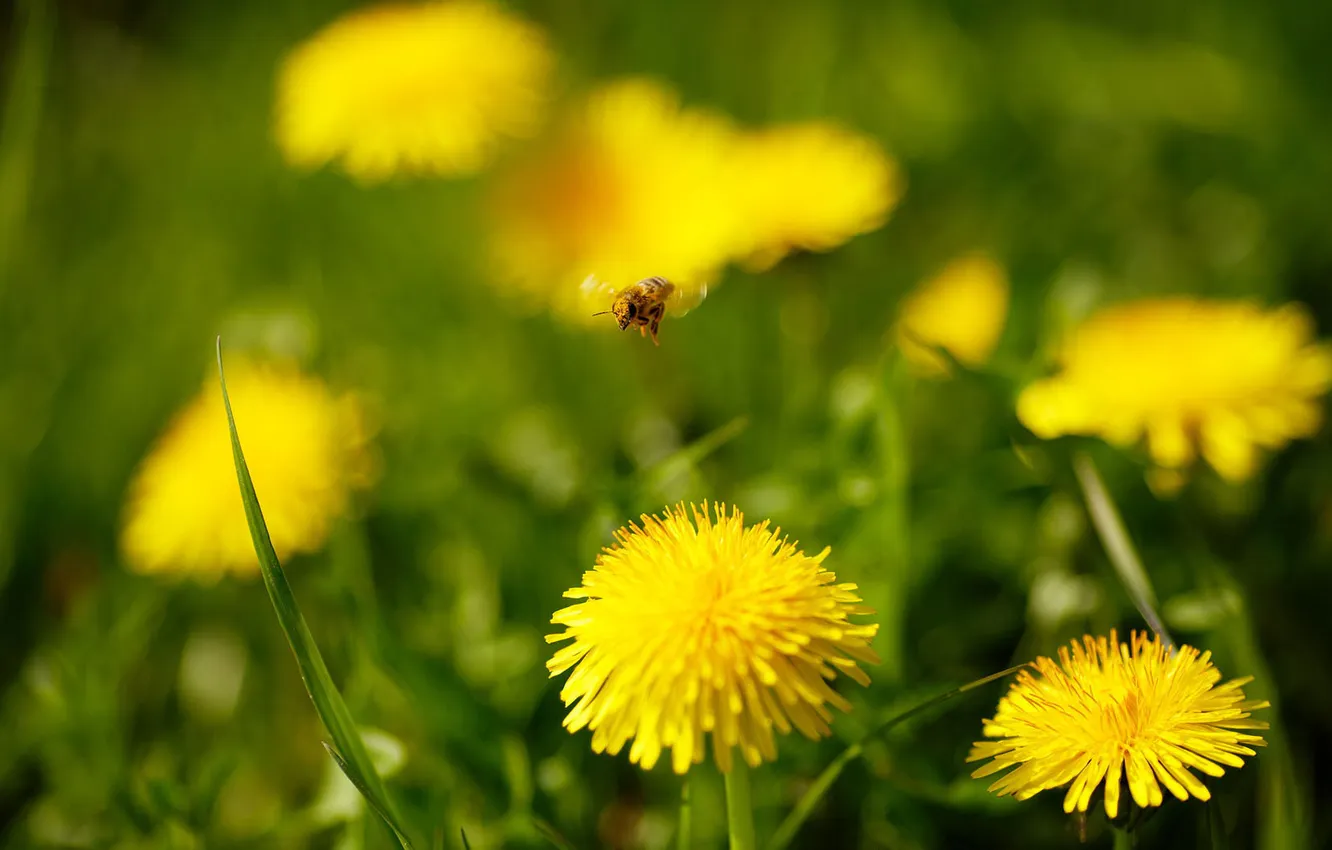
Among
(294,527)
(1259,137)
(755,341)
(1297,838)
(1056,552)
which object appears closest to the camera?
(1297,838)

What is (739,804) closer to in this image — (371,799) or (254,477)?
(371,799)

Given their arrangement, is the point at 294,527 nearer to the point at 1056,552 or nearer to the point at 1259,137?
the point at 1056,552

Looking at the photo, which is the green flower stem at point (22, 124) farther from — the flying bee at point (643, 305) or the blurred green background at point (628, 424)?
the flying bee at point (643, 305)

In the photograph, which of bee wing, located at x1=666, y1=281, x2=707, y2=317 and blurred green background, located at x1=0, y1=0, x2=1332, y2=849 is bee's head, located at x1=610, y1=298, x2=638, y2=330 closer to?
bee wing, located at x1=666, y1=281, x2=707, y2=317

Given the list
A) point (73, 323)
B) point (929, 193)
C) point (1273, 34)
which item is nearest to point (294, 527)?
point (73, 323)

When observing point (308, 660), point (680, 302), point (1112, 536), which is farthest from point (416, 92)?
point (1112, 536)

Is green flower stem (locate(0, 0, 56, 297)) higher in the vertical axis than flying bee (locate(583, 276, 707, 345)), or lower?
higher

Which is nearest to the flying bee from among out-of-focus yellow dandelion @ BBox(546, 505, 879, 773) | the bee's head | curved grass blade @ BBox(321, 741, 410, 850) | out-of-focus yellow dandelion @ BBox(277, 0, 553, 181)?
the bee's head
